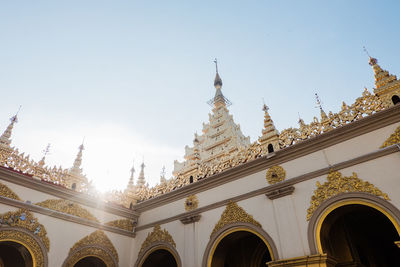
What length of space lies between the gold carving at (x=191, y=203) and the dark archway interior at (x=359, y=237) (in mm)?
3153

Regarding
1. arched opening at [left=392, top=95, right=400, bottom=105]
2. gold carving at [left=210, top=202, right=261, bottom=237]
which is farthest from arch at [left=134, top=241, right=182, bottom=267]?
arched opening at [left=392, top=95, right=400, bottom=105]

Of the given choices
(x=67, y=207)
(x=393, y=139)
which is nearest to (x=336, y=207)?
(x=393, y=139)

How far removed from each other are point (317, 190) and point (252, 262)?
11.1 ft

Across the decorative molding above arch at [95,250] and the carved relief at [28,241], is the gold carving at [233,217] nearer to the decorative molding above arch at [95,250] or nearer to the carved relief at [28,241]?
the decorative molding above arch at [95,250]

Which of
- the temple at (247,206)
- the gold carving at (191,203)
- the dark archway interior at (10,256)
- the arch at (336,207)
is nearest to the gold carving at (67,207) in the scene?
the temple at (247,206)

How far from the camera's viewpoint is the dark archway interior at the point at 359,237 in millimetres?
5328

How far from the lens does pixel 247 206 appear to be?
20.6 feet

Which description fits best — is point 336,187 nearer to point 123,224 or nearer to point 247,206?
point 247,206

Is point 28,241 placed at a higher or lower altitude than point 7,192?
lower

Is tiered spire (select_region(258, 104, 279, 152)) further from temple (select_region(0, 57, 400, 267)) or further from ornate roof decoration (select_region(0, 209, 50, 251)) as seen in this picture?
ornate roof decoration (select_region(0, 209, 50, 251))

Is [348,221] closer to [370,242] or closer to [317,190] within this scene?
[370,242]

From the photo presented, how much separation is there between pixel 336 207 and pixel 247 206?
1849 mm

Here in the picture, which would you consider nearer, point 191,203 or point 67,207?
point 67,207

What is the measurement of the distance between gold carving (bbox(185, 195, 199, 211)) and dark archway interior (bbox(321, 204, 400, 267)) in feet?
10.3
